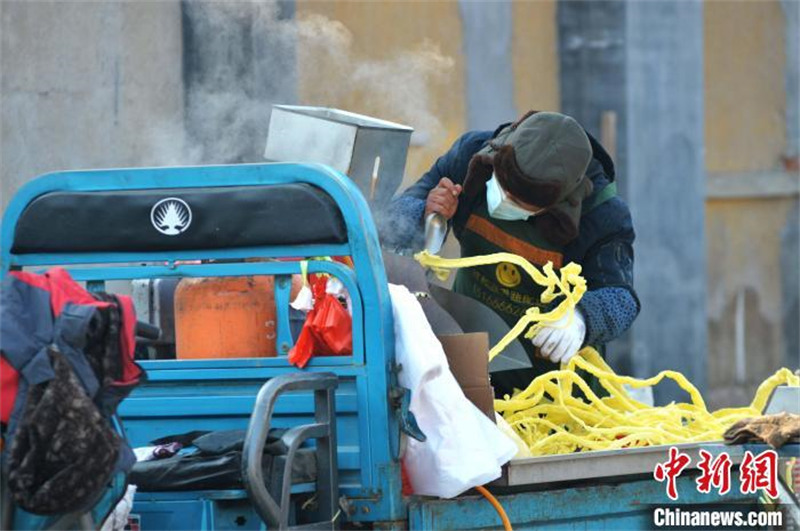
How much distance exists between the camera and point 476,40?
11.6m

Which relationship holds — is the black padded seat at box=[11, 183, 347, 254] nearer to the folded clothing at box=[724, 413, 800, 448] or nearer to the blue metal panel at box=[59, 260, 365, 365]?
the blue metal panel at box=[59, 260, 365, 365]

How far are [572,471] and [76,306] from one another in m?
1.70

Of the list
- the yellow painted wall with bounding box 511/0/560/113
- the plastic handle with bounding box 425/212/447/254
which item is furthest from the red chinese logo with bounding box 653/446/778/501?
the yellow painted wall with bounding box 511/0/560/113

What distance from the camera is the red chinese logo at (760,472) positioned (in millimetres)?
4875

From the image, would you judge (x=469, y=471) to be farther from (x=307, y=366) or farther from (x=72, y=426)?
(x=72, y=426)

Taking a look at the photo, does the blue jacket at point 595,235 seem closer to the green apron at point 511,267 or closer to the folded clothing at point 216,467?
the green apron at point 511,267

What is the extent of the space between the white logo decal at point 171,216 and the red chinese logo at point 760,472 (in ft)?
6.39

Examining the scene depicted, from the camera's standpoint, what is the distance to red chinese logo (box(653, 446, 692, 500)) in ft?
15.5

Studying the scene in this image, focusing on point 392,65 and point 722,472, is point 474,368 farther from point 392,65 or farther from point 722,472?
point 392,65

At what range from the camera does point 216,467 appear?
4000 mm

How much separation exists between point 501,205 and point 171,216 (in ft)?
4.74

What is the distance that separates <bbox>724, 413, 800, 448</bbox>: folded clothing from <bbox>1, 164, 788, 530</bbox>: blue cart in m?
0.77

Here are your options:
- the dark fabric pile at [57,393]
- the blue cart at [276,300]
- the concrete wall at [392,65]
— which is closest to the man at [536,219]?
the blue cart at [276,300]

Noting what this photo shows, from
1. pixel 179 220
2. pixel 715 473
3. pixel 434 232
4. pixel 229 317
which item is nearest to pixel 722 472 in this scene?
pixel 715 473
